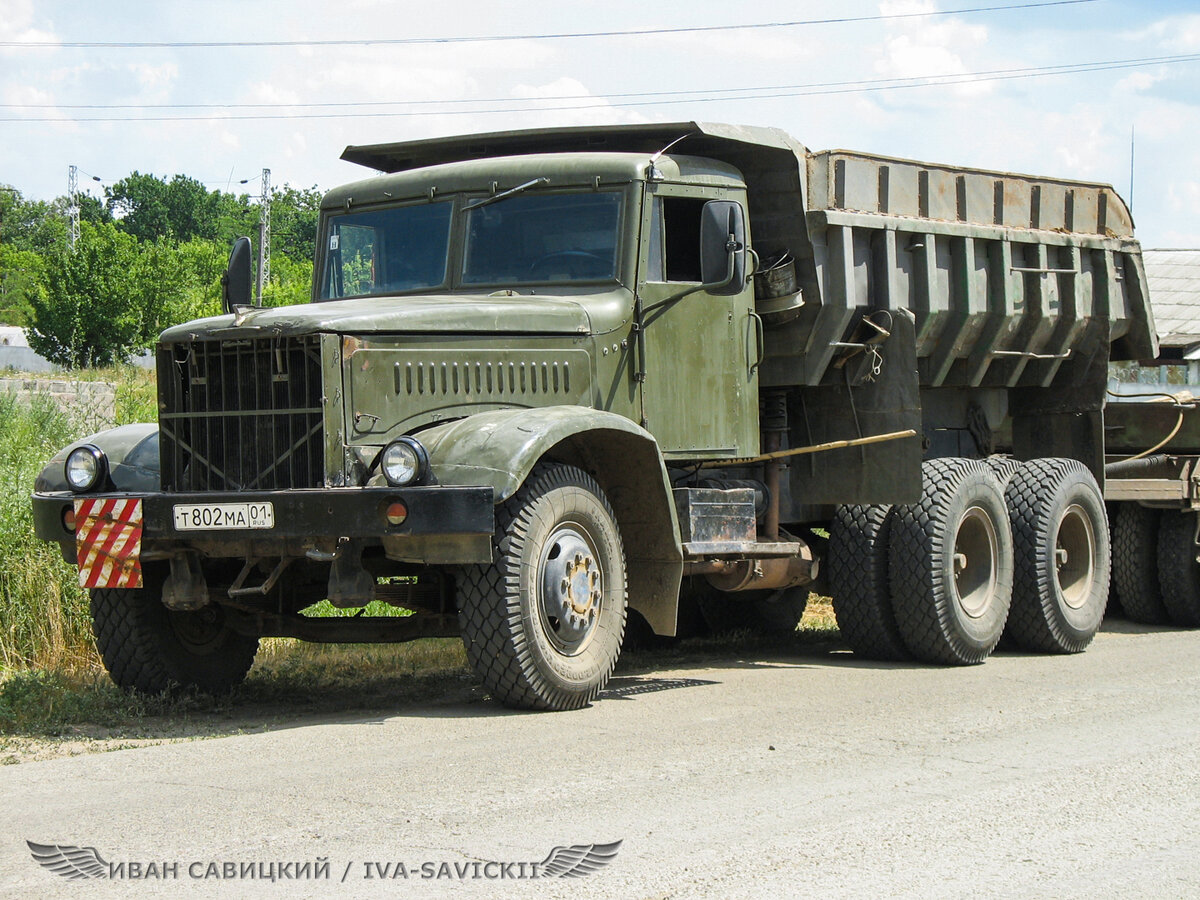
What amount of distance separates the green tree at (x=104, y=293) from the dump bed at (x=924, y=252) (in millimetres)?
31233

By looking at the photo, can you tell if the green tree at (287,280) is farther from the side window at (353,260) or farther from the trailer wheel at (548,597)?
the trailer wheel at (548,597)

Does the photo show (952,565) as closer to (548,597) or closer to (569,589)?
(569,589)

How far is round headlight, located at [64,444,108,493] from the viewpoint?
7570mm

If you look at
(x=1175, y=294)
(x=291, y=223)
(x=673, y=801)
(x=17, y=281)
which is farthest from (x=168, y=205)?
(x=673, y=801)

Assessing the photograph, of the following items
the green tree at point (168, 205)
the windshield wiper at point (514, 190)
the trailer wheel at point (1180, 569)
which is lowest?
the trailer wheel at point (1180, 569)

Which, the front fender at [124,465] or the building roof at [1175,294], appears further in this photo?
the building roof at [1175,294]

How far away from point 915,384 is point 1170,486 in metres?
3.51

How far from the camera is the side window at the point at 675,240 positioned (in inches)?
332

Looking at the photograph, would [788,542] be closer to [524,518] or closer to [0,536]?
[524,518]

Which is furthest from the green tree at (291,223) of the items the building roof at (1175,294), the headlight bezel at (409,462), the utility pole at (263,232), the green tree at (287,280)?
the headlight bezel at (409,462)

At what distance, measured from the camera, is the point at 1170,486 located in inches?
476

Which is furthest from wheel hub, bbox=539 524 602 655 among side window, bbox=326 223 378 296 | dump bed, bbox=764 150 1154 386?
dump bed, bbox=764 150 1154 386

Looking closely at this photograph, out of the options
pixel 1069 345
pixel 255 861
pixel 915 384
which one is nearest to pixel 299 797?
pixel 255 861

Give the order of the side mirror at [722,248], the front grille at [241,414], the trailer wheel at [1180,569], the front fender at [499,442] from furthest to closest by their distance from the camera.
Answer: the trailer wheel at [1180,569] → the side mirror at [722,248] → the front grille at [241,414] → the front fender at [499,442]
